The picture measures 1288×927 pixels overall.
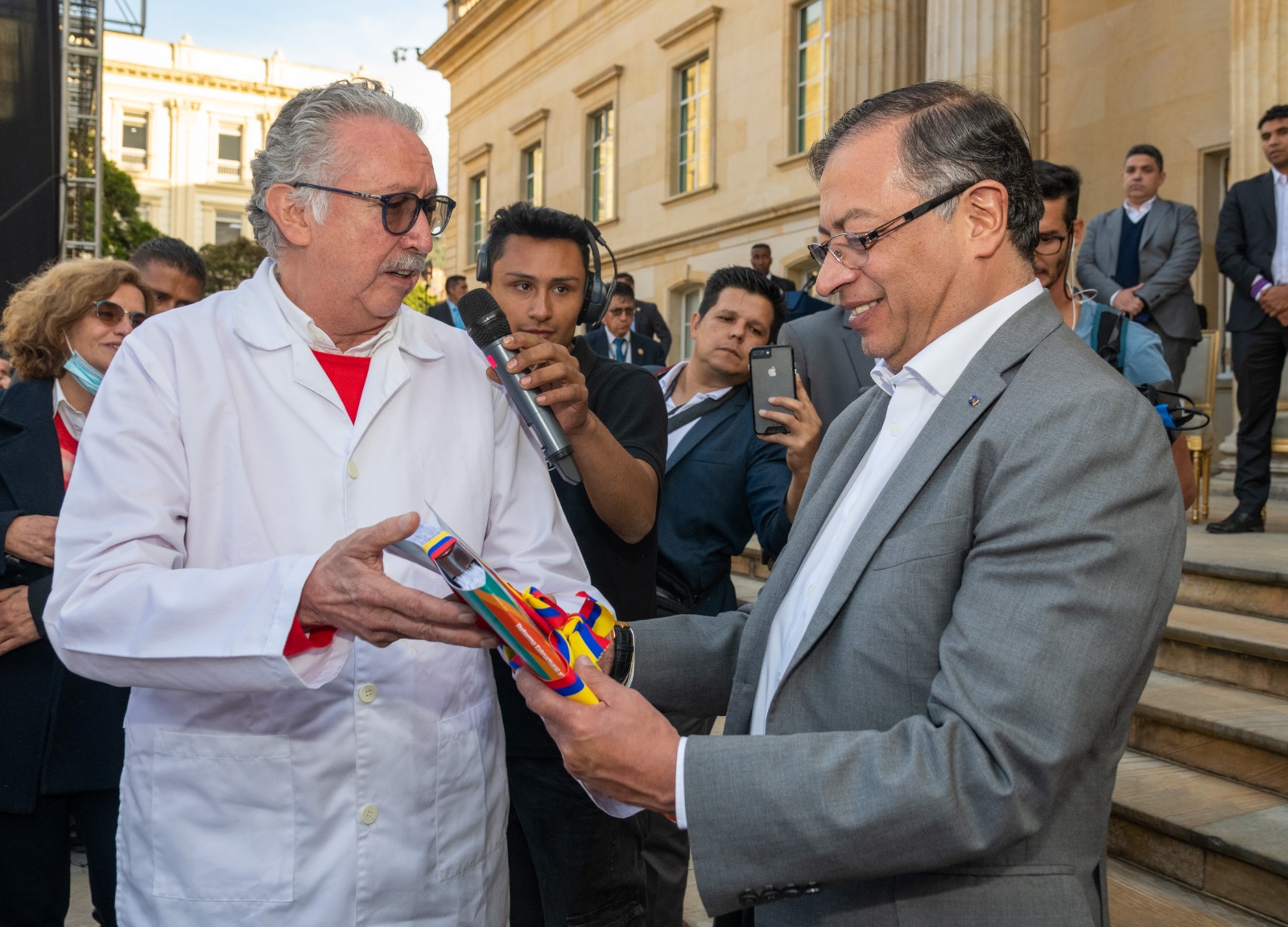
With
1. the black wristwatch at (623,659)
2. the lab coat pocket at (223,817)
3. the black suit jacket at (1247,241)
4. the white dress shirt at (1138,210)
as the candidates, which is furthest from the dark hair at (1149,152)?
the lab coat pocket at (223,817)

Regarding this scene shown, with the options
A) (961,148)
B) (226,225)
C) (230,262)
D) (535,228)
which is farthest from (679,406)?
(226,225)

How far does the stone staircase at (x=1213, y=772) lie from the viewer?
3.14 m

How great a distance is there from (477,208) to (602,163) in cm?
679

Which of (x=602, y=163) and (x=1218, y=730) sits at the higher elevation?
(x=602, y=163)

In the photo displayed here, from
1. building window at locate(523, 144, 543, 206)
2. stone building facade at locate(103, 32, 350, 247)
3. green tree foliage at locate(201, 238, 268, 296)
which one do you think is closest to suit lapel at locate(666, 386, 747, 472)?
building window at locate(523, 144, 543, 206)

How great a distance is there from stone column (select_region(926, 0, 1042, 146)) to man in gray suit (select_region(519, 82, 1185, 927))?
878 cm

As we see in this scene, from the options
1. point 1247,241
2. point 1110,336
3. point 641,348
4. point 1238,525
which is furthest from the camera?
point 641,348

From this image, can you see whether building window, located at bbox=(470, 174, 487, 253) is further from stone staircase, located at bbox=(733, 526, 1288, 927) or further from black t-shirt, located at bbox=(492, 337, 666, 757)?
black t-shirt, located at bbox=(492, 337, 666, 757)

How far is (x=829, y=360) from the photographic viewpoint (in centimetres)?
438

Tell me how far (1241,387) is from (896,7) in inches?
281

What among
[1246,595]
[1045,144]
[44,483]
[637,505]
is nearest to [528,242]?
[637,505]

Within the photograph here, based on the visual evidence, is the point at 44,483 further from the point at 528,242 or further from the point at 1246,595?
the point at 1246,595

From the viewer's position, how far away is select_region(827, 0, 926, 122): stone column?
11633mm

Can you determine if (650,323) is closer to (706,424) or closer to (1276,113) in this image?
(1276,113)
